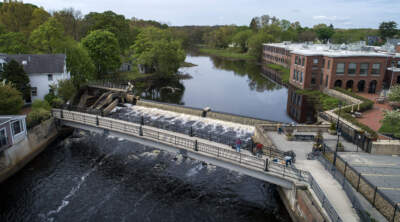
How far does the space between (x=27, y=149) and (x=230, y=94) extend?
4144cm

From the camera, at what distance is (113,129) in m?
30.0

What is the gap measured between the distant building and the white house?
15999 millimetres

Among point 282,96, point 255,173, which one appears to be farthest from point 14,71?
point 282,96

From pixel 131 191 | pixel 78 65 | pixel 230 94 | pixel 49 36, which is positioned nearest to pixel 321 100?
pixel 230 94

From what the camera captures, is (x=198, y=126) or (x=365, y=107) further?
(x=365, y=107)

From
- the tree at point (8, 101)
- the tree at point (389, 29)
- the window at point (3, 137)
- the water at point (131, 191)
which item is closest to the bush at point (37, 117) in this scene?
the tree at point (8, 101)

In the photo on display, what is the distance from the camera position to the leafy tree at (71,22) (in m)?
90.2

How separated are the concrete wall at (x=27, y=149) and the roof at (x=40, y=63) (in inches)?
524

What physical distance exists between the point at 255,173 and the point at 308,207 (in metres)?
4.79

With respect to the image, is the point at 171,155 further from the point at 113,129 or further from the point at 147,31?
the point at 147,31

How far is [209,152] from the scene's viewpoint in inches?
962

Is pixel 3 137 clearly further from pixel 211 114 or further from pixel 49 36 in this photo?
pixel 49 36

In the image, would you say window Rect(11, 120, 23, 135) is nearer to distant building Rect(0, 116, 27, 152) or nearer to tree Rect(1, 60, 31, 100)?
distant building Rect(0, 116, 27, 152)

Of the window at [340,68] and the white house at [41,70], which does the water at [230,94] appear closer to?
the window at [340,68]
